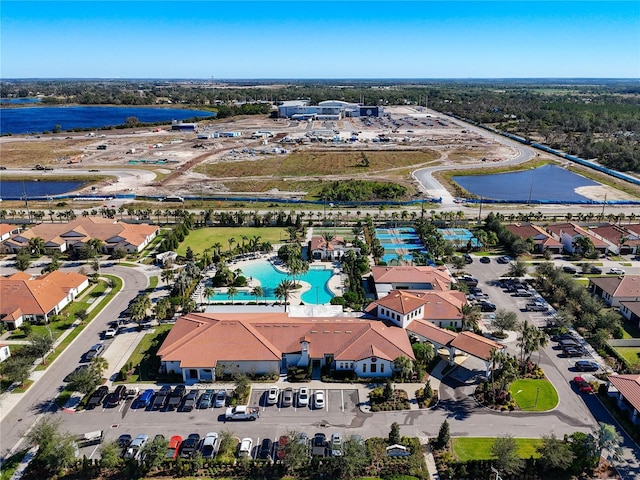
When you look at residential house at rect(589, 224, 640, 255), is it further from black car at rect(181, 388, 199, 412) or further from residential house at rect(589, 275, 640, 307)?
black car at rect(181, 388, 199, 412)

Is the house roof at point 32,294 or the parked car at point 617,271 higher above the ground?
the house roof at point 32,294

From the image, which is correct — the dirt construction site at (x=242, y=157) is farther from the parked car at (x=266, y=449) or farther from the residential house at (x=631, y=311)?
the parked car at (x=266, y=449)

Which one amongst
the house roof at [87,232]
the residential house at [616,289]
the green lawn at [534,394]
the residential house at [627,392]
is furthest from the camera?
the house roof at [87,232]

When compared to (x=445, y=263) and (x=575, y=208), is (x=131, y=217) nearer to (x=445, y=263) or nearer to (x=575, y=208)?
(x=445, y=263)

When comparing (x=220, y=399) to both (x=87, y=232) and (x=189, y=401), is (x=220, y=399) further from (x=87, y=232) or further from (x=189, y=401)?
(x=87, y=232)

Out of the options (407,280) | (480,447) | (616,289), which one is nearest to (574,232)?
(616,289)

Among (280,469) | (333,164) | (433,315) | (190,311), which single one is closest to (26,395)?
(190,311)

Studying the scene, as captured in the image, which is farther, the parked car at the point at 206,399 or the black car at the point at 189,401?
the parked car at the point at 206,399

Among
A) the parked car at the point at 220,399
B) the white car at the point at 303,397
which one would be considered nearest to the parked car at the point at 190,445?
the parked car at the point at 220,399
